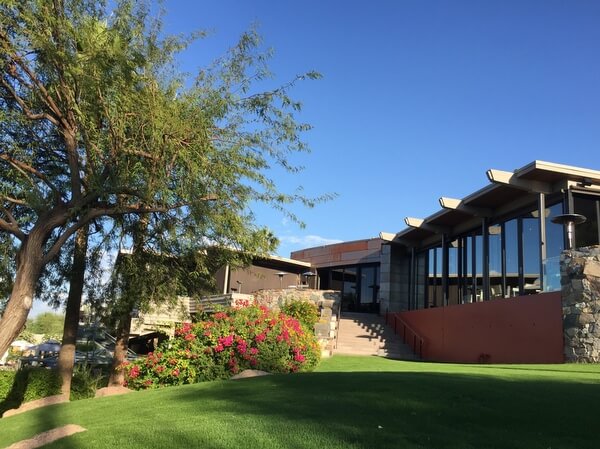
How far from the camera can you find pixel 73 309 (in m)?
13.6

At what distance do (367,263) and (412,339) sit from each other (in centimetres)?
874

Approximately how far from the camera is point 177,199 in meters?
10.1

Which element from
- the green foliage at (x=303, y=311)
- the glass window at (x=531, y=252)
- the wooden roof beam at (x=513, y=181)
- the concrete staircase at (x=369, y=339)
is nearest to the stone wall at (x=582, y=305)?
the glass window at (x=531, y=252)

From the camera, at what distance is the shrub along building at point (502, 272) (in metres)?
13.5

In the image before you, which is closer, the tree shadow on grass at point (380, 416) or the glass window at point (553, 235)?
the tree shadow on grass at point (380, 416)

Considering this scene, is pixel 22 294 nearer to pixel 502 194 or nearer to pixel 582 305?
pixel 582 305

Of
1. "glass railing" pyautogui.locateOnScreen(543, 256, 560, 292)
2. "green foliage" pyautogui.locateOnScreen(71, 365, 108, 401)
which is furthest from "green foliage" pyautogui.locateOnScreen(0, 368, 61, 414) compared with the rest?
"glass railing" pyautogui.locateOnScreen(543, 256, 560, 292)

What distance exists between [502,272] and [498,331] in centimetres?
312

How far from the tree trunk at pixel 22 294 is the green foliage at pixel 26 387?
4.17 meters

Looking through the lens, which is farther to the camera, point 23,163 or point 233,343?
point 233,343

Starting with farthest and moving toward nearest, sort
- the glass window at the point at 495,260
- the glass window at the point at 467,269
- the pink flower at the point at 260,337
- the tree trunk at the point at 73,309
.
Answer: the glass window at the point at 467,269 → the glass window at the point at 495,260 → the tree trunk at the point at 73,309 → the pink flower at the point at 260,337

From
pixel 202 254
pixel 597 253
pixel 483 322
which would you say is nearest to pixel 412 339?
pixel 483 322

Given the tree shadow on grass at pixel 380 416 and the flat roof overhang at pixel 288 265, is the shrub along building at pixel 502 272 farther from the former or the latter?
the flat roof overhang at pixel 288 265

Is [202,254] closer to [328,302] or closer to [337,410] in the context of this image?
[337,410]
